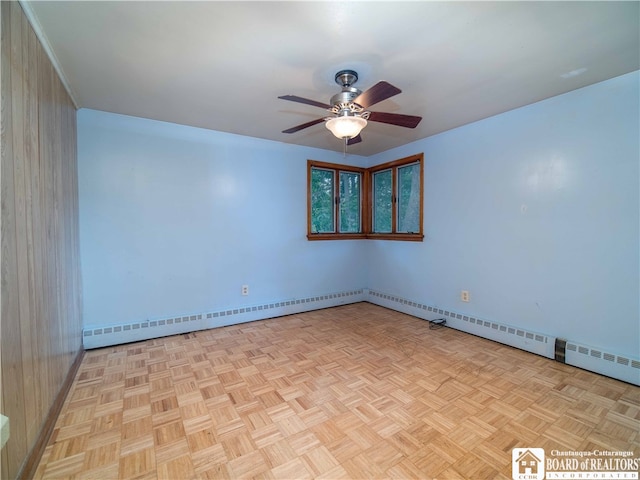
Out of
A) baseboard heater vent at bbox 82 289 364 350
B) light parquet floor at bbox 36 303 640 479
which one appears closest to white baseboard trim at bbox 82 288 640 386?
baseboard heater vent at bbox 82 289 364 350

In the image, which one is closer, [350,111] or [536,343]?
[350,111]

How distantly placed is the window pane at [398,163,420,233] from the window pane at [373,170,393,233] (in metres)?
0.17

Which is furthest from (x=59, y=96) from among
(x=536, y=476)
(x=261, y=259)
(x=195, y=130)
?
(x=536, y=476)

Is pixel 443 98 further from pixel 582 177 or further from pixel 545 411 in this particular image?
pixel 545 411

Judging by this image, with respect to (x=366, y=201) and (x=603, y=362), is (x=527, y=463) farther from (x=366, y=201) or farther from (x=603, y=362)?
(x=366, y=201)

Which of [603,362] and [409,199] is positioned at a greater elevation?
[409,199]

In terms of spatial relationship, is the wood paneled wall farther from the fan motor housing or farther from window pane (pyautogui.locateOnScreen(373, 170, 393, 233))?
window pane (pyautogui.locateOnScreen(373, 170, 393, 233))

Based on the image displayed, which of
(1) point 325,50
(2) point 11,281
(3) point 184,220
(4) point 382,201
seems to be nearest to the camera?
(2) point 11,281

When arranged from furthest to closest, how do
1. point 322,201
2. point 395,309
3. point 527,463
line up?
point 322,201, point 395,309, point 527,463

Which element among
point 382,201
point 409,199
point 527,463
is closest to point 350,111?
point 527,463

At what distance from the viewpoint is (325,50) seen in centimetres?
165

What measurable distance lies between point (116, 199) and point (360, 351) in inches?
104

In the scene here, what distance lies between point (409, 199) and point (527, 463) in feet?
9.18

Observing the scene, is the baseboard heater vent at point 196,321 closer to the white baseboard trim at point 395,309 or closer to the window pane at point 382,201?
the white baseboard trim at point 395,309
